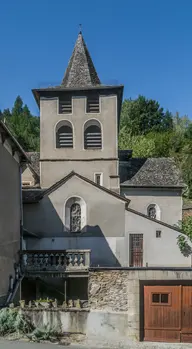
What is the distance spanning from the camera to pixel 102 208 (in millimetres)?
22844

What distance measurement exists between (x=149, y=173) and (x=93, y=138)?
18.2ft

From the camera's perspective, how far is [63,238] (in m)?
22.8

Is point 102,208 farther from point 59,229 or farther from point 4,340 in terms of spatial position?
point 4,340

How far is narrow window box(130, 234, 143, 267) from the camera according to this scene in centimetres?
2428

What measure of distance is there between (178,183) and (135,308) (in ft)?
55.0

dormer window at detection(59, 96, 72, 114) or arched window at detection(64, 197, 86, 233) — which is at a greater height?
dormer window at detection(59, 96, 72, 114)

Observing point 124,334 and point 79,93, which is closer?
point 124,334

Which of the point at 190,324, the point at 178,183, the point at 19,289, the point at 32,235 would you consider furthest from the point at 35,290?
the point at 178,183

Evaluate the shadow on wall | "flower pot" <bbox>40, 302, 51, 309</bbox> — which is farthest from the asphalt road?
the shadow on wall

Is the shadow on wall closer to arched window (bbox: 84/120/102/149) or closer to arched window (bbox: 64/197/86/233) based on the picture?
arched window (bbox: 64/197/86/233)

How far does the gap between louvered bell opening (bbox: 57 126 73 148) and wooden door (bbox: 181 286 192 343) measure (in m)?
16.4

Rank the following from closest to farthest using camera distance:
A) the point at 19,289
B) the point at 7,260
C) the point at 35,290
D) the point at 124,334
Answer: the point at 124,334
the point at 7,260
the point at 19,289
the point at 35,290

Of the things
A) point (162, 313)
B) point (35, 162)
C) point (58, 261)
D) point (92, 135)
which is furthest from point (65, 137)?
point (162, 313)

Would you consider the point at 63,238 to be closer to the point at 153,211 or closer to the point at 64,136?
the point at 64,136
